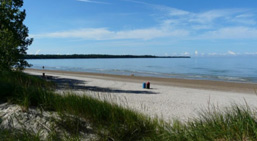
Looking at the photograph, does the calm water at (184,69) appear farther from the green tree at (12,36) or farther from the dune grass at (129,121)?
the dune grass at (129,121)

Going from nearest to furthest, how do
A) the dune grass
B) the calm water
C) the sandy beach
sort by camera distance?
the dune grass < the sandy beach < the calm water

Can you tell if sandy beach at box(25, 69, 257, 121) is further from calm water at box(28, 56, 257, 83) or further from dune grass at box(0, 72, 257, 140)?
calm water at box(28, 56, 257, 83)

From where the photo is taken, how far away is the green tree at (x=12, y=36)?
424 inches

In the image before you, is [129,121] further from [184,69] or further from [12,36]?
[184,69]

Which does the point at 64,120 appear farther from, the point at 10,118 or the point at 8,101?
the point at 8,101

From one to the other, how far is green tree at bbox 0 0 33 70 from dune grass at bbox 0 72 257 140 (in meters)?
5.14

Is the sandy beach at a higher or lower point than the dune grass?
lower

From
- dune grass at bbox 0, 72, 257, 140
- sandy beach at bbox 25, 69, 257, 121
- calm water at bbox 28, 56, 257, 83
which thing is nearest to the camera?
dune grass at bbox 0, 72, 257, 140

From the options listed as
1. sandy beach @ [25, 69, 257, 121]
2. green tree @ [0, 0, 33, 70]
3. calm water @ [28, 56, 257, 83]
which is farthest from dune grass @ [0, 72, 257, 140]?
calm water @ [28, 56, 257, 83]

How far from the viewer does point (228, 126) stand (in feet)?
12.9

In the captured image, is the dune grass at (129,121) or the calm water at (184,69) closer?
the dune grass at (129,121)

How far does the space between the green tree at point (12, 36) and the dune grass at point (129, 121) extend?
16.9 feet

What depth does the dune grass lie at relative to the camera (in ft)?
12.7

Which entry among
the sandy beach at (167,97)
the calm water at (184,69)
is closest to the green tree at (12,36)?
the sandy beach at (167,97)
